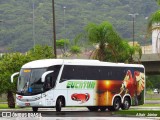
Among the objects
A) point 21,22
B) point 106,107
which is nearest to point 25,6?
point 21,22

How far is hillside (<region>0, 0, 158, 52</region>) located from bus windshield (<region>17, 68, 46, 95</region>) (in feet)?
289

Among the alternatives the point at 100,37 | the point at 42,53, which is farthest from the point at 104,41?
the point at 42,53

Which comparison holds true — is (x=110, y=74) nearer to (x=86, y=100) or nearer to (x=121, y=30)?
(x=86, y=100)

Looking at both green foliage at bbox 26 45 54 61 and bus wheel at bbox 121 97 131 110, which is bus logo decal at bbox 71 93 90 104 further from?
green foliage at bbox 26 45 54 61

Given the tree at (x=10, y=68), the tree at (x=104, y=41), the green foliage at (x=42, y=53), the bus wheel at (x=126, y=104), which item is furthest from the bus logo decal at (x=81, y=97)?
the tree at (x=104, y=41)

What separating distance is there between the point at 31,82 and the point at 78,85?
3349 millimetres

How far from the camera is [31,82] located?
34.3 m

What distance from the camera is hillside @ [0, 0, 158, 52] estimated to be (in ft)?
431

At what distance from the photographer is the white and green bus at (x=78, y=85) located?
34188mm

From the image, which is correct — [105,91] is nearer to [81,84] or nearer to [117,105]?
[117,105]

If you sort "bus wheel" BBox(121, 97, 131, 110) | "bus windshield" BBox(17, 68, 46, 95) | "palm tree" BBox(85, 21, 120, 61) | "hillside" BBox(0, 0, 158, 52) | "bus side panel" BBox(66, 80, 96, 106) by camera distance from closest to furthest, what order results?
"bus windshield" BBox(17, 68, 46, 95) → "bus side panel" BBox(66, 80, 96, 106) → "bus wheel" BBox(121, 97, 131, 110) → "palm tree" BBox(85, 21, 120, 61) → "hillside" BBox(0, 0, 158, 52)

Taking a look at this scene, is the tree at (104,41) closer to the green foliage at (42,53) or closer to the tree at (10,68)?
the green foliage at (42,53)

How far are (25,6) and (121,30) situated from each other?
92.7ft

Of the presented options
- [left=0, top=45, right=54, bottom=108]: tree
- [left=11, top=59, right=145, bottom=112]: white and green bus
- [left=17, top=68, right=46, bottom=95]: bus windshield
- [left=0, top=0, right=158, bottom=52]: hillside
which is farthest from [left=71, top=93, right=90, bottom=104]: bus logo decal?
[left=0, top=0, right=158, bottom=52]: hillside
